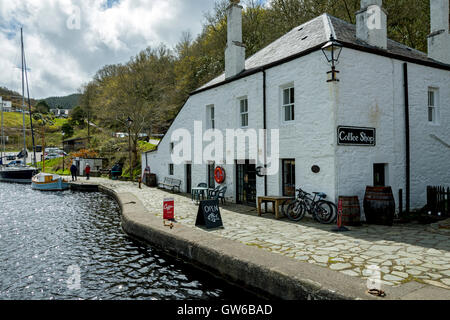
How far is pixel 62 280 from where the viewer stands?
624 centimetres

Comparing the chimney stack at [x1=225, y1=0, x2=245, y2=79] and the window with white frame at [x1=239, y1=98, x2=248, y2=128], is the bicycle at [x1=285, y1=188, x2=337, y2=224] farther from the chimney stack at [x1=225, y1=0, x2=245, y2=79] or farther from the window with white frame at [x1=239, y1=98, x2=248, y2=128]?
the chimney stack at [x1=225, y1=0, x2=245, y2=79]

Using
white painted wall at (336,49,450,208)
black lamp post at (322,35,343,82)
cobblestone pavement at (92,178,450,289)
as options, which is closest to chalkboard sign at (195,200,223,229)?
cobblestone pavement at (92,178,450,289)

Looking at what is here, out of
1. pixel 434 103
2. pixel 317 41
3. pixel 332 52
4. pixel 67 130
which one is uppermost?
pixel 67 130

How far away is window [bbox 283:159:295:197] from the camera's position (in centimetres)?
1103

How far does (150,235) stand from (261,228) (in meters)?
3.17

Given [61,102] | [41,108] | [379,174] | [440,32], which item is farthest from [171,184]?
[61,102]

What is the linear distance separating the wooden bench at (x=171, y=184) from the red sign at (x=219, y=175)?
4299 millimetres

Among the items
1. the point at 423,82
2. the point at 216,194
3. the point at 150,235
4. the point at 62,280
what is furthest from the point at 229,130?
the point at 62,280

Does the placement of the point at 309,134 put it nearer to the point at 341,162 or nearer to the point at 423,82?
the point at 341,162

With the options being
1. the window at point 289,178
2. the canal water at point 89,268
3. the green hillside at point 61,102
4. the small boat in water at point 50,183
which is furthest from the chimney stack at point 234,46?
the green hillside at point 61,102

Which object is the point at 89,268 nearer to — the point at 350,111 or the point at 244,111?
the point at 350,111

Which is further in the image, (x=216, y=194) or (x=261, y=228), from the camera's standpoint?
(x=216, y=194)

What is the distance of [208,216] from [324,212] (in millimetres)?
3548

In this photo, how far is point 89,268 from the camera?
6852 millimetres
